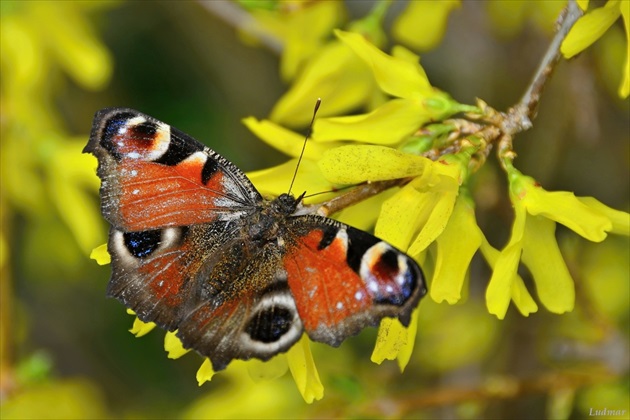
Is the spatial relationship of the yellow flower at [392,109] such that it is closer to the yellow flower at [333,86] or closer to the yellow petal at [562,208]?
the yellow petal at [562,208]

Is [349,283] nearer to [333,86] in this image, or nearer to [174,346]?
[174,346]

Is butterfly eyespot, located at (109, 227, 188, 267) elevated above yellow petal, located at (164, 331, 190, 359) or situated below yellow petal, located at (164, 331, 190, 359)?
above

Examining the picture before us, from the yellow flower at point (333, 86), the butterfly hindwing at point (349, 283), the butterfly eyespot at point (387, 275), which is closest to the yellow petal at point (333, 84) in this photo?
the yellow flower at point (333, 86)

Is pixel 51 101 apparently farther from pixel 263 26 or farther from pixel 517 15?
pixel 517 15

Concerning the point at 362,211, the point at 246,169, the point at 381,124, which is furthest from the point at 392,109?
the point at 246,169

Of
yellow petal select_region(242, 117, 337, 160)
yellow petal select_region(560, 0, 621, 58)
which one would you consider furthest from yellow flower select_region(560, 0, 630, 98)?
yellow petal select_region(242, 117, 337, 160)

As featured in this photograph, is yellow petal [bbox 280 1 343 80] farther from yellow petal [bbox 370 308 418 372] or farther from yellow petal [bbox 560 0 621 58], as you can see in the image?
yellow petal [bbox 370 308 418 372]
